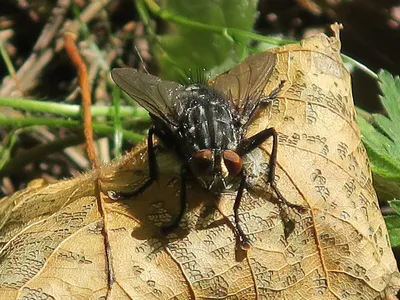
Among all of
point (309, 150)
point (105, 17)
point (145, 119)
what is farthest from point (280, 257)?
point (105, 17)

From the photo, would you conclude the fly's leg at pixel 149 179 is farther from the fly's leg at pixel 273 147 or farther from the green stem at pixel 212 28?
the green stem at pixel 212 28

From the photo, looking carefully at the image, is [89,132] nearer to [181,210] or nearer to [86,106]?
[86,106]

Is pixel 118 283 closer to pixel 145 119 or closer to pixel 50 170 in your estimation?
pixel 145 119

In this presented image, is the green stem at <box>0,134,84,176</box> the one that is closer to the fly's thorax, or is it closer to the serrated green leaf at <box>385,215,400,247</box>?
the fly's thorax

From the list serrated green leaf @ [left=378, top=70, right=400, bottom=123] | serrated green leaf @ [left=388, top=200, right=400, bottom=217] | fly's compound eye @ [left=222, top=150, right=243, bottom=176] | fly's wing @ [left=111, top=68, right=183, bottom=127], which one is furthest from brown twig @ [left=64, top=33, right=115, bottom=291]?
serrated green leaf @ [left=378, top=70, right=400, bottom=123]

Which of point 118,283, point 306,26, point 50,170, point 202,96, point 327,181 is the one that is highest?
→ point 202,96

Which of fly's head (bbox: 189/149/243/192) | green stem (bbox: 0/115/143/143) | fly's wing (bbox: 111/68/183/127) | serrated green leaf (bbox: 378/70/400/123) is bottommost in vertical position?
green stem (bbox: 0/115/143/143)
